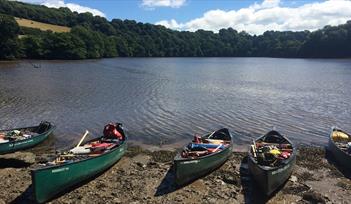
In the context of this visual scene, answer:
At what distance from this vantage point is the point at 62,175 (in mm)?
15258

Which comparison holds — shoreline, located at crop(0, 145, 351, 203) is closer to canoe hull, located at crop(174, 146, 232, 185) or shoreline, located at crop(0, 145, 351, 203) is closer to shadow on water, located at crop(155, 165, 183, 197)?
shadow on water, located at crop(155, 165, 183, 197)

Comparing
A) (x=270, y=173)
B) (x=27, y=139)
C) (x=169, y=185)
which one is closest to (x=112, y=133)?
(x=27, y=139)

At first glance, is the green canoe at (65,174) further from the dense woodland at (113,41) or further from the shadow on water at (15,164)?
the dense woodland at (113,41)

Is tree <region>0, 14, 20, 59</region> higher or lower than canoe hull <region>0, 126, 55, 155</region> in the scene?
higher

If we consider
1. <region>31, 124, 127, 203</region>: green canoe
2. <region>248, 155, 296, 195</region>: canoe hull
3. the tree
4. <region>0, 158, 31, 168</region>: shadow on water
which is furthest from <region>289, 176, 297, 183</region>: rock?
the tree

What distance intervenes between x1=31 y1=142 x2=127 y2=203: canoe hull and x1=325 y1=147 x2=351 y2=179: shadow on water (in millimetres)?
11797

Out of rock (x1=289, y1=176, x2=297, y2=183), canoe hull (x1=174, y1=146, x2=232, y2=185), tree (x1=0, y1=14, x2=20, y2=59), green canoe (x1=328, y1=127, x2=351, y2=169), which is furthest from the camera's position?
tree (x1=0, y1=14, x2=20, y2=59)

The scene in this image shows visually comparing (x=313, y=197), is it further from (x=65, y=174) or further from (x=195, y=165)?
(x=65, y=174)

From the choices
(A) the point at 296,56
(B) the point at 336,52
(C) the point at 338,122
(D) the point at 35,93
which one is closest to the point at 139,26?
(A) the point at 296,56

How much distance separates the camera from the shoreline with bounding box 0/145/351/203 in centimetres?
1548

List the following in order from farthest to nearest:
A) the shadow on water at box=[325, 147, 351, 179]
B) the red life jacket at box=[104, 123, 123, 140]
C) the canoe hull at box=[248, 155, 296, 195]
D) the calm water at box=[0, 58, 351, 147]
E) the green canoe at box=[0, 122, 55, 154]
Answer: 1. the calm water at box=[0, 58, 351, 147]
2. the red life jacket at box=[104, 123, 123, 140]
3. the green canoe at box=[0, 122, 55, 154]
4. the shadow on water at box=[325, 147, 351, 179]
5. the canoe hull at box=[248, 155, 296, 195]

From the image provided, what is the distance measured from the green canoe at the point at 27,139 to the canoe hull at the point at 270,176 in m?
12.6

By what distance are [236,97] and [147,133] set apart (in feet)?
64.5

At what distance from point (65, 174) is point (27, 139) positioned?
707 cm
